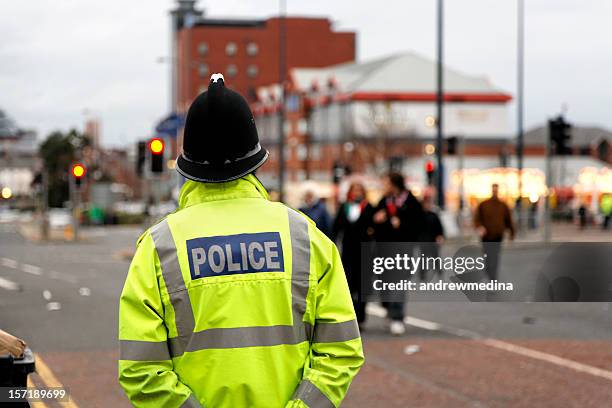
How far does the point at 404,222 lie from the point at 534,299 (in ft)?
15.1

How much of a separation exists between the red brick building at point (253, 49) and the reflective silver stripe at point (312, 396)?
5200 inches

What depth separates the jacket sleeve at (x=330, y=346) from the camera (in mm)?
3518

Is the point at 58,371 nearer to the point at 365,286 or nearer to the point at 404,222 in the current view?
the point at 365,286

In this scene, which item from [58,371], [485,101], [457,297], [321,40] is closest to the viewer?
[457,297]

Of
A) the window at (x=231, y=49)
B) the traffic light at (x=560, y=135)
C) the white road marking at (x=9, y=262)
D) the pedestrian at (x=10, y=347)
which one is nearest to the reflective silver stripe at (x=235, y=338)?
the pedestrian at (x=10, y=347)

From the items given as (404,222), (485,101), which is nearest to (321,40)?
(485,101)

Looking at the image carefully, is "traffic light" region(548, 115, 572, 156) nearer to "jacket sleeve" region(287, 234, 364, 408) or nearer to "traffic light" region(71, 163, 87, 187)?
"traffic light" region(71, 163, 87, 187)

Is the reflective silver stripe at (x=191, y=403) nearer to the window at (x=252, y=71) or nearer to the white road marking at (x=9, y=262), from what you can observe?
the white road marking at (x=9, y=262)

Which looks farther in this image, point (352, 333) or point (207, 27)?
point (207, 27)

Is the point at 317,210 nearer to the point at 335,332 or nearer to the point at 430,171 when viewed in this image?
the point at 335,332

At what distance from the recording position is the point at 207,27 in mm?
142625

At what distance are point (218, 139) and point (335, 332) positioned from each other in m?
Answer: 0.67

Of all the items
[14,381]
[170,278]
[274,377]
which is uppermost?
[170,278]

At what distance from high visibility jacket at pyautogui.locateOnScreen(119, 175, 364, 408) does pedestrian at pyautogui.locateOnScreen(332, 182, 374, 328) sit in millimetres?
10487
